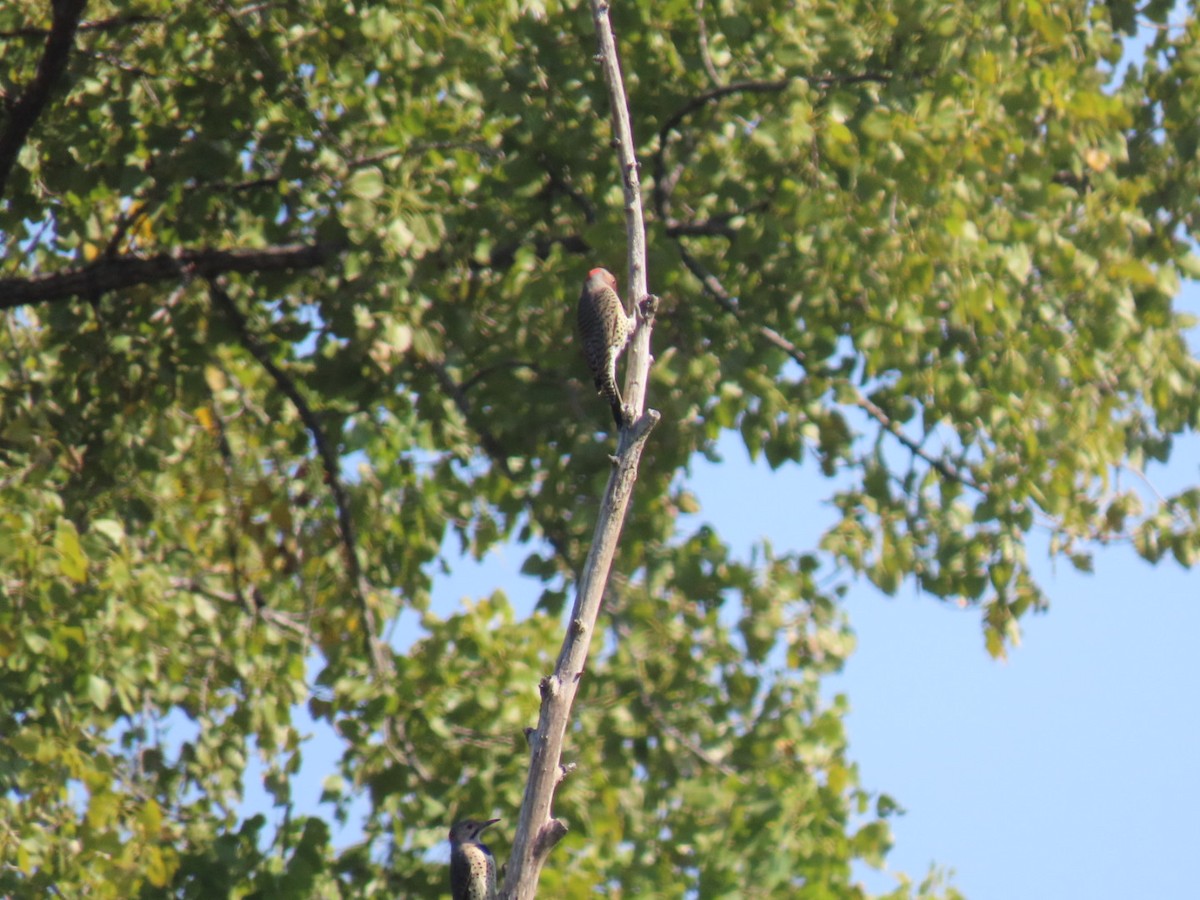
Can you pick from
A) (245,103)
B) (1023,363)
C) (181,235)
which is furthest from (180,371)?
(1023,363)

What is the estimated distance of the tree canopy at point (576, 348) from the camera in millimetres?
6469

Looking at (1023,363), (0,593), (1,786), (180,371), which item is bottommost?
(1,786)

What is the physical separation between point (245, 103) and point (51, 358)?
2.31 m

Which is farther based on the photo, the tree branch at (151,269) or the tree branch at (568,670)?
the tree branch at (151,269)

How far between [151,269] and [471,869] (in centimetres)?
324

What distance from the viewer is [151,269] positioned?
7.51 metres

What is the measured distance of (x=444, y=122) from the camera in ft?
25.2

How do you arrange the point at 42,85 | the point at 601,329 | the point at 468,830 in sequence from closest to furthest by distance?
the point at 601,329 → the point at 468,830 → the point at 42,85

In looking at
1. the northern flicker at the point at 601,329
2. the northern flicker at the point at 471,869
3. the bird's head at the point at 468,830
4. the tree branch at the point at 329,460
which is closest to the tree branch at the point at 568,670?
the northern flicker at the point at 601,329

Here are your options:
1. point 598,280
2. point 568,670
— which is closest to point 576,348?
point 598,280

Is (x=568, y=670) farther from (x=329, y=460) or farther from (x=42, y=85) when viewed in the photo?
(x=329, y=460)

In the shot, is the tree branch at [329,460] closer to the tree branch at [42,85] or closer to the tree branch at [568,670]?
the tree branch at [42,85]

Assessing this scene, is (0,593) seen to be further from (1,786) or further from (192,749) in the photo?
(192,749)

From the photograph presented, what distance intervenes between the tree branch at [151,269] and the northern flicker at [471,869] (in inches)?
105
